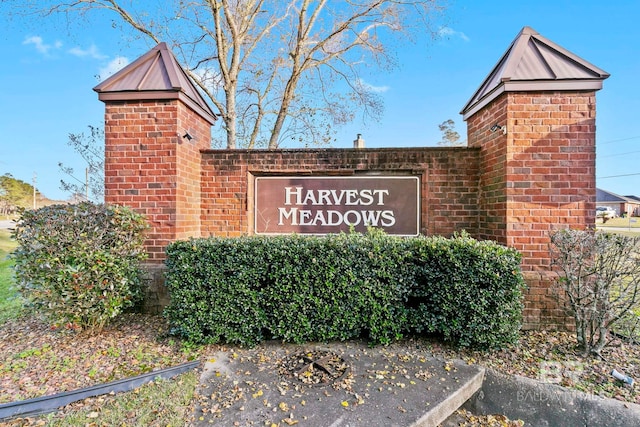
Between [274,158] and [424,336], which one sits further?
[274,158]

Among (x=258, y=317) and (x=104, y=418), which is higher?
(x=258, y=317)

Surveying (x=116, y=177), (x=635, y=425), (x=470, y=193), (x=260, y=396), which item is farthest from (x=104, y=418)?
(x=470, y=193)

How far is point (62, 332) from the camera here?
3.22m

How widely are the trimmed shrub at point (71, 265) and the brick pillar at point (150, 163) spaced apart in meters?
0.59

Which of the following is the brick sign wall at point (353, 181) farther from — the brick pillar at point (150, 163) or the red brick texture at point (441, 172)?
the brick pillar at point (150, 163)

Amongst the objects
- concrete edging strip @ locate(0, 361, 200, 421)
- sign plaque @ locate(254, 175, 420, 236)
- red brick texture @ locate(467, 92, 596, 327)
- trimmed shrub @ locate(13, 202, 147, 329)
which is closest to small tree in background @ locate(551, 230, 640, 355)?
red brick texture @ locate(467, 92, 596, 327)

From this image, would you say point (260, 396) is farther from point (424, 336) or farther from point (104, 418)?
point (424, 336)

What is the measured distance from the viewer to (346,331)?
3.11m

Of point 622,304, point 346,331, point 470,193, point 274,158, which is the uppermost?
point 274,158

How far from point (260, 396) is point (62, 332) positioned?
8.44 ft

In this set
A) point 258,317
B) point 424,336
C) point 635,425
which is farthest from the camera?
point 424,336

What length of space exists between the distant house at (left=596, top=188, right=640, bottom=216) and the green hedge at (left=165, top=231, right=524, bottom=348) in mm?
54419

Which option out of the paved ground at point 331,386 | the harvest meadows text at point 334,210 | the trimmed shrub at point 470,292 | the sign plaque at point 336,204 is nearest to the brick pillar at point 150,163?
the sign plaque at point 336,204

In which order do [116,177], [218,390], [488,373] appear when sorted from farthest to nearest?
[116,177], [488,373], [218,390]
